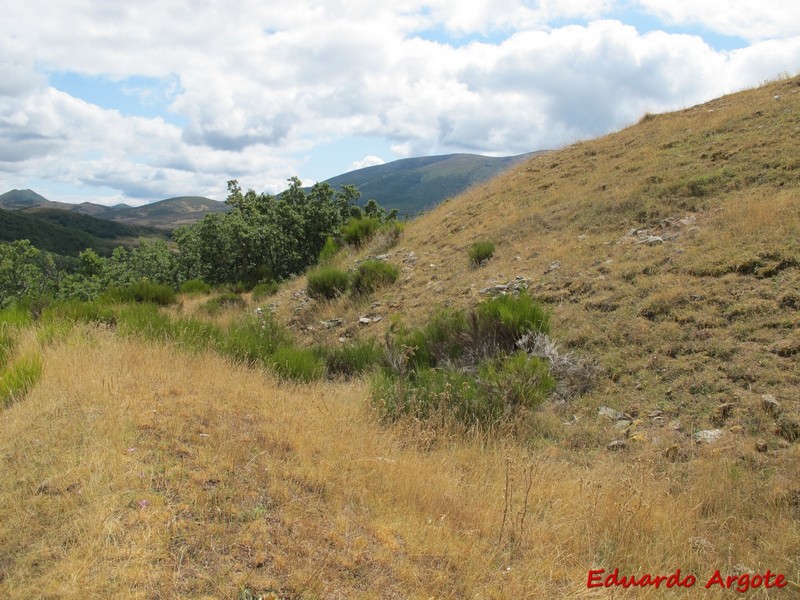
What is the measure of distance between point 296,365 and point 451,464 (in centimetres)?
296

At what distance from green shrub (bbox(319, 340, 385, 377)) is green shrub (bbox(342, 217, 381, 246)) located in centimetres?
858

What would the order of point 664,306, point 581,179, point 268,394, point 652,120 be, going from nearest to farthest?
point 268,394, point 664,306, point 581,179, point 652,120

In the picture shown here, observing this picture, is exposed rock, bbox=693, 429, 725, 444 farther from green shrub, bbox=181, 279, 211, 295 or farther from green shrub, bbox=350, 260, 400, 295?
green shrub, bbox=181, 279, 211, 295

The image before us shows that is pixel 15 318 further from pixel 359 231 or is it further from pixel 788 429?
pixel 359 231

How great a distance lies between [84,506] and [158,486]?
0.37 m

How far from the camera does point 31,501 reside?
2.82 meters

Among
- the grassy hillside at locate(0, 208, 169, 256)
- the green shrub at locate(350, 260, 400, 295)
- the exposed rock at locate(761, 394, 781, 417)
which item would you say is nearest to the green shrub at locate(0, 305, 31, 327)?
the green shrub at locate(350, 260, 400, 295)

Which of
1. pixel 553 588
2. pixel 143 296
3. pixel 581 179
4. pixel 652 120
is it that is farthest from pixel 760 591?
pixel 652 120

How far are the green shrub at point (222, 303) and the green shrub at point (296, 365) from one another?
6.58m

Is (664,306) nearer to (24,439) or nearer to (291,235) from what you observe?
(24,439)

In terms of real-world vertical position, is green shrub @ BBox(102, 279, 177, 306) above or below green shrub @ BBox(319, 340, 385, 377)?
above

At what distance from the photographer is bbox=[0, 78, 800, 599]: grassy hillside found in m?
2.62

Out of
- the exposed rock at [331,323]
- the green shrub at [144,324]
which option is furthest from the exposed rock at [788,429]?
the exposed rock at [331,323]

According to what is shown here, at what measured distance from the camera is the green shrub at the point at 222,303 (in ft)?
42.3
